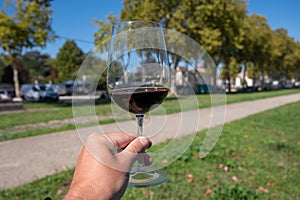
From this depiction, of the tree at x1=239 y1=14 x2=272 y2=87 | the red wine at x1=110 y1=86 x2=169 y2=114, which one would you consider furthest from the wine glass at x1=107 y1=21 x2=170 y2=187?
the tree at x1=239 y1=14 x2=272 y2=87

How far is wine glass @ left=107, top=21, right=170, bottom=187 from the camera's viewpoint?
4.00 ft

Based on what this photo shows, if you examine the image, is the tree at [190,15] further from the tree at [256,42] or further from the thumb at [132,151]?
the thumb at [132,151]

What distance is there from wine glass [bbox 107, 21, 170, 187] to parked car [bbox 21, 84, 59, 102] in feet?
94.4

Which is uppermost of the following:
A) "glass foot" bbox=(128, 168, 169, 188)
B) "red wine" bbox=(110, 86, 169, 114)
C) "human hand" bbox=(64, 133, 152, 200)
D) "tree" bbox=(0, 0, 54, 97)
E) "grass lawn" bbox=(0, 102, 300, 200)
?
"tree" bbox=(0, 0, 54, 97)

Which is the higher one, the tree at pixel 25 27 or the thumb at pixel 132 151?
the tree at pixel 25 27

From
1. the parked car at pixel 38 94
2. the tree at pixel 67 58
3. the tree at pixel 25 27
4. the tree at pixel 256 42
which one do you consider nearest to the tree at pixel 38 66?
the tree at pixel 67 58

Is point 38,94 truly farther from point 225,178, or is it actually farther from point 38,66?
point 38,66

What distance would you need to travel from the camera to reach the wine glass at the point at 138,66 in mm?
1219

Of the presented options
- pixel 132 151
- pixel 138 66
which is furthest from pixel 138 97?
pixel 132 151

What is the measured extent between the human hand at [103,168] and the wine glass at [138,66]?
0.08 meters

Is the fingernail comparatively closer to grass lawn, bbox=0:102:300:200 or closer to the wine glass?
the wine glass

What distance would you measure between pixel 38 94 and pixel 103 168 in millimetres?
30510

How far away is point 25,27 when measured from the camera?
634 inches

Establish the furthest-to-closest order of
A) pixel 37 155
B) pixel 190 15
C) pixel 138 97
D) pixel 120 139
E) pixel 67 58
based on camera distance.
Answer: pixel 67 58
pixel 190 15
pixel 37 155
pixel 120 139
pixel 138 97
